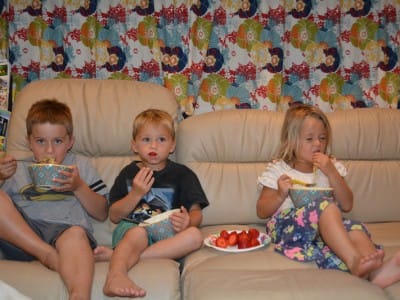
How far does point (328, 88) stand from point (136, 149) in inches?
52.7

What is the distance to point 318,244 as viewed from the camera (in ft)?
6.27

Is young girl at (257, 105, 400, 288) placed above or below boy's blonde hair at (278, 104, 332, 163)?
below

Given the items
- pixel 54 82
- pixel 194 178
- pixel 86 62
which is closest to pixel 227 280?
pixel 194 178

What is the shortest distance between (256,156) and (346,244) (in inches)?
33.7

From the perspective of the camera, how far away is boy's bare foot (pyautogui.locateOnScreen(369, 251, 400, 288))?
162 cm

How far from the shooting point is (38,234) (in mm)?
1896

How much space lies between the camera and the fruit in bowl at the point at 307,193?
1856 millimetres

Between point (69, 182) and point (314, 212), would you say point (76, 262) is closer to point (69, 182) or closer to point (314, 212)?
point (69, 182)

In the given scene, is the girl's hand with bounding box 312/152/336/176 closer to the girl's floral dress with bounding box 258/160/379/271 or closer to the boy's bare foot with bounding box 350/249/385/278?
the girl's floral dress with bounding box 258/160/379/271

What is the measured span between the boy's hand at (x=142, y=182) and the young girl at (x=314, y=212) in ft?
1.84

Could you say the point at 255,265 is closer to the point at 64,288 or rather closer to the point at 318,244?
the point at 318,244

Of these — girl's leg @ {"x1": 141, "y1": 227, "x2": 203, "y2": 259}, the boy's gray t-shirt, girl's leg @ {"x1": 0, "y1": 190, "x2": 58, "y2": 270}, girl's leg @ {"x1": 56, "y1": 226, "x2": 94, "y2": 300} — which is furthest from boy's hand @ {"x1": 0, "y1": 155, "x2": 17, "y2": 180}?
girl's leg @ {"x1": 141, "y1": 227, "x2": 203, "y2": 259}

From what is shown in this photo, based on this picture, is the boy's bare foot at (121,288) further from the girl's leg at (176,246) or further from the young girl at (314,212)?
the young girl at (314,212)

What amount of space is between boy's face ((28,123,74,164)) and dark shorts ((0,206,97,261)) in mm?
311
